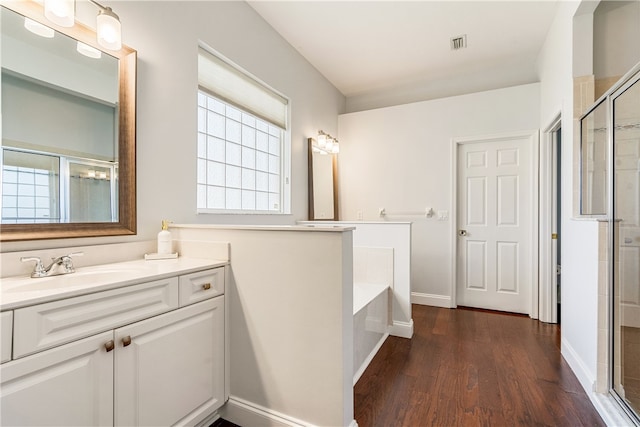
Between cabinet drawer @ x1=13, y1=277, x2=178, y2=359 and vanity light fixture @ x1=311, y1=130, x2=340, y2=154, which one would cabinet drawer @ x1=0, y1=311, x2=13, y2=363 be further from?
vanity light fixture @ x1=311, y1=130, x2=340, y2=154

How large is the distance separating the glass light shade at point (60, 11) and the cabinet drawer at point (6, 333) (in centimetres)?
123

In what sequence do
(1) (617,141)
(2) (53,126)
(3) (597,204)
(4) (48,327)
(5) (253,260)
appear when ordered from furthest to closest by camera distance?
(3) (597,204) < (1) (617,141) < (5) (253,260) < (2) (53,126) < (4) (48,327)

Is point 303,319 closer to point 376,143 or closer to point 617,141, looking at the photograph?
point 617,141

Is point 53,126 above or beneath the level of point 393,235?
above

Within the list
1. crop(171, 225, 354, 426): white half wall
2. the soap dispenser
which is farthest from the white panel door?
the soap dispenser

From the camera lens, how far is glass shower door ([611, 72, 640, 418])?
1510mm

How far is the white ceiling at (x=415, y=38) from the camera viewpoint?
2.61 metres

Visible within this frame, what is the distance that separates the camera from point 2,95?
1233mm

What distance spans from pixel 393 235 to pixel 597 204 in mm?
1360

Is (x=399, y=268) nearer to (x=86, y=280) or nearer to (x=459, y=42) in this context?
(x=86, y=280)

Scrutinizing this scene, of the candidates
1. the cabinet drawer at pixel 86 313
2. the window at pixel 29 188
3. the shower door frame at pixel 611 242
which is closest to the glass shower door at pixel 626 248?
the shower door frame at pixel 611 242

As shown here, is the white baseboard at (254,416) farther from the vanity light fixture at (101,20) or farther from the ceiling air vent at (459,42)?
the ceiling air vent at (459,42)

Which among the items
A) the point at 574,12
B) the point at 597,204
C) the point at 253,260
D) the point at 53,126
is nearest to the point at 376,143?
the point at 574,12

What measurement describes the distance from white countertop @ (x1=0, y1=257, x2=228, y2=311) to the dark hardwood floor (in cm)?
123
